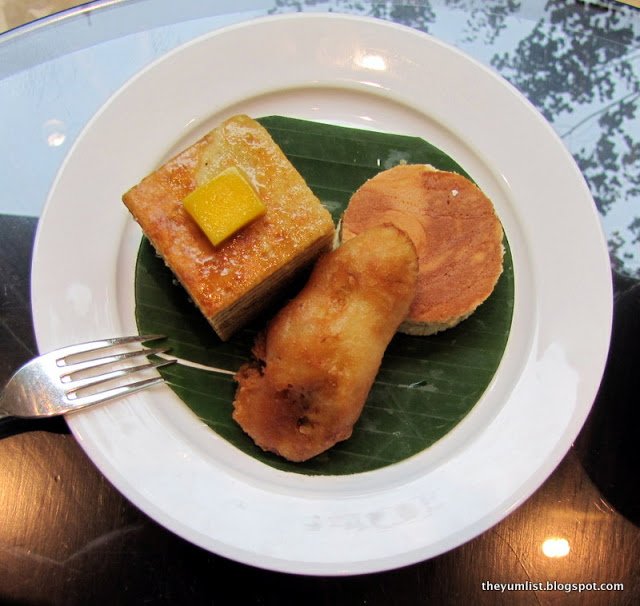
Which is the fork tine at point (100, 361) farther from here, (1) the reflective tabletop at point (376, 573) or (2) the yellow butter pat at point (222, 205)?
(2) the yellow butter pat at point (222, 205)

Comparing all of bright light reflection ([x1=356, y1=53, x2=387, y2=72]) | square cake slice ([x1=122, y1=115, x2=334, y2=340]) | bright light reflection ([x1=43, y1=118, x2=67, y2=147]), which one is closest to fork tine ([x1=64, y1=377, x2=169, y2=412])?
square cake slice ([x1=122, y1=115, x2=334, y2=340])

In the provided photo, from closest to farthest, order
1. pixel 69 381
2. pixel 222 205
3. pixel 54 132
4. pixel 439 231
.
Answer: pixel 222 205
pixel 69 381
pixel 439 231
pixel 54 132

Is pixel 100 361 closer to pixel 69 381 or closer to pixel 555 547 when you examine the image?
pixel 69 381

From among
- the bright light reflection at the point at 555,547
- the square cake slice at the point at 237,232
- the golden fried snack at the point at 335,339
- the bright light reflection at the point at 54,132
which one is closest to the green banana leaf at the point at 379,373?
the golden fried snack at the point at 335,339

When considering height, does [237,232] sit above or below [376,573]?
above

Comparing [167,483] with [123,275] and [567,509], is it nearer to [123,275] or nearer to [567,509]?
[123,275]

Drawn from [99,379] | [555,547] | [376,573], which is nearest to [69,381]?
[99,379]
